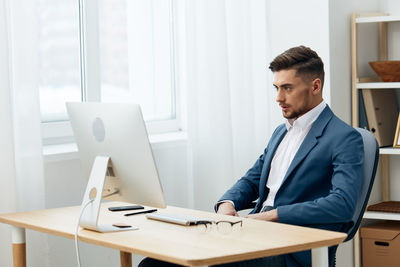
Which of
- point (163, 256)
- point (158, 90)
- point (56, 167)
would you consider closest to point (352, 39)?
point (158, 90)

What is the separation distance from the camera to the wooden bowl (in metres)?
3.66

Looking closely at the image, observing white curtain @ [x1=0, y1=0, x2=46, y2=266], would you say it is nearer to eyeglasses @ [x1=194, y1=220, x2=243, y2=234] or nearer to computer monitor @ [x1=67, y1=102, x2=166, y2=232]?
computer monitor @ [x1=67, y1=102, x2=166, y2=232]

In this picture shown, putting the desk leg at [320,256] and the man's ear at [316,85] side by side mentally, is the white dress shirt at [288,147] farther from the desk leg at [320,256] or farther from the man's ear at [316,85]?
the desk leg at [320,256]

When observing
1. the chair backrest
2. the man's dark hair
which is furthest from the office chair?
the man's dark hair

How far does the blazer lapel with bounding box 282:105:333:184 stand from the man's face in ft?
0.22

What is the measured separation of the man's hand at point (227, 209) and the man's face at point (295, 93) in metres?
0.41

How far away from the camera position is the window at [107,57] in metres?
3.08

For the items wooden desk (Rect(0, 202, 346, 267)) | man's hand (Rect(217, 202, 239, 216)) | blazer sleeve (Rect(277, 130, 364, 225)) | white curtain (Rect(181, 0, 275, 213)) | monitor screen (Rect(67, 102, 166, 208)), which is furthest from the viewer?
white curtain (Rect(181, 0, 275, 213))

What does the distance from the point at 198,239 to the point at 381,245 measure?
6.39 ft

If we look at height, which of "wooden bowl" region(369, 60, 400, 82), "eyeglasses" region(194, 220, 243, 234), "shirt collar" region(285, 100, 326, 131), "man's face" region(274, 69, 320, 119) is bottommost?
"eyeglasses" region(194, 220, 243, 234)

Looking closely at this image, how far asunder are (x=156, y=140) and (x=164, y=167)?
5.3 inches

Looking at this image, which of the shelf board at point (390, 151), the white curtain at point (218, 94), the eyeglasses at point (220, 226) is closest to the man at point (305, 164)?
the eyeglasses at point (220, 226)

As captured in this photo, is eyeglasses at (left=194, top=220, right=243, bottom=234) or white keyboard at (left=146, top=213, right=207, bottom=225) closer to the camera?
eyeglasses at (left=194, top=220, right=243, bottom=234)

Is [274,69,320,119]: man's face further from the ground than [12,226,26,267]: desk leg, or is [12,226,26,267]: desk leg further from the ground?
[274,69,320,119]: man's face
